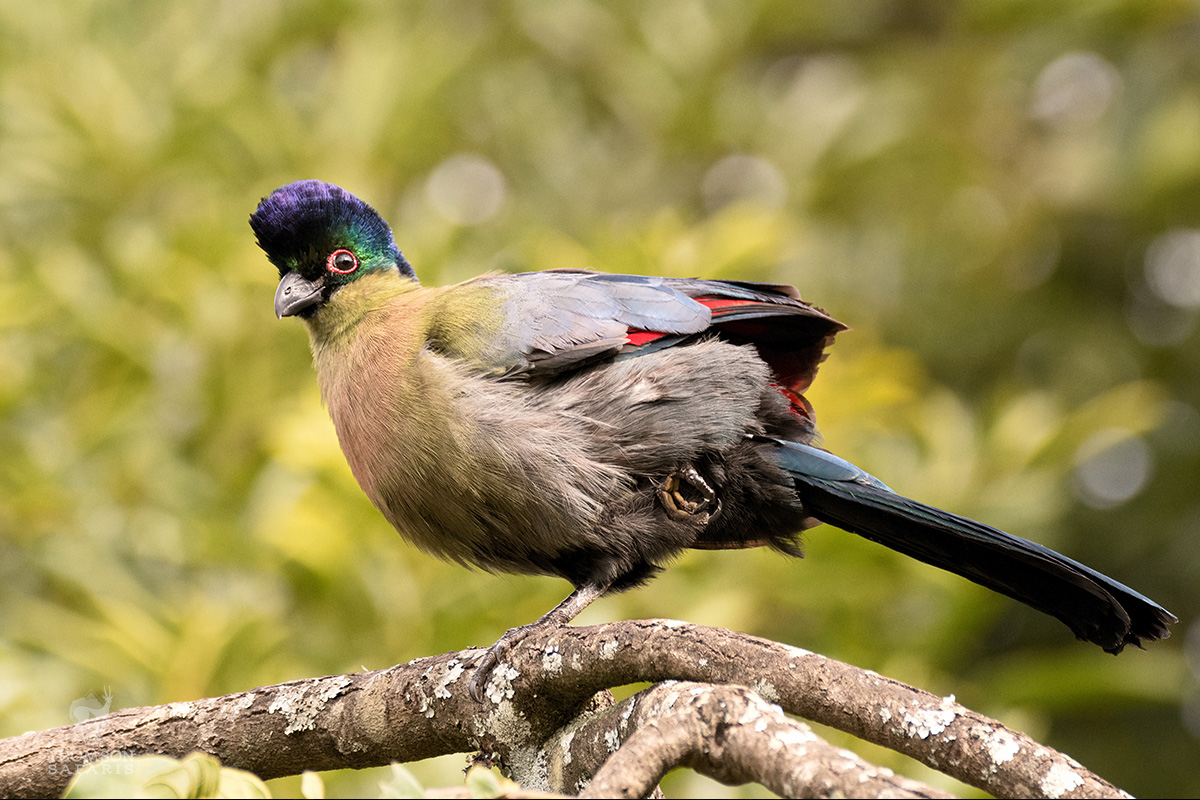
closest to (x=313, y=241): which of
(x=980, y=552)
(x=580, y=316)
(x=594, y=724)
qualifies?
(x=580, y=316)

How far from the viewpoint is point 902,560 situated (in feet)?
14.5

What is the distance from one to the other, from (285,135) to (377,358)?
2.80 metres

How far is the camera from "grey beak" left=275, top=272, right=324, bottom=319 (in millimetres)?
3129

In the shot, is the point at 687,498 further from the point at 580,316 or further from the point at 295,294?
the point at 295,294

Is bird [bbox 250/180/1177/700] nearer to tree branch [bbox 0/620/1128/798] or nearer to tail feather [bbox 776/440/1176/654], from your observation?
tail feather [bbox 776/440/1176/654]

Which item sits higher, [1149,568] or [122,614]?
[1149,568]

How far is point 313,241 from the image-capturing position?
127 inches

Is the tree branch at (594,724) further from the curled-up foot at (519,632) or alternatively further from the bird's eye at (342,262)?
the bird's eye at (342,262)

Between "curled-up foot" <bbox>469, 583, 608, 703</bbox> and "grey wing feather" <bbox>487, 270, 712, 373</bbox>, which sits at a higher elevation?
"grey wing feather" <bbox>487, 270, 712, 373</bbox>

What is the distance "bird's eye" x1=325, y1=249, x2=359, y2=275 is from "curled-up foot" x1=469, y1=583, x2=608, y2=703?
43.0 inches

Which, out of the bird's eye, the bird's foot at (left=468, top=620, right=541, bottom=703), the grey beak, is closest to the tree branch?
the bird's foot at (left=468, top=620, right=541, bottom=703)

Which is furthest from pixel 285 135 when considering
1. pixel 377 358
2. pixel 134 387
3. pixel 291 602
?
pixel 377 358

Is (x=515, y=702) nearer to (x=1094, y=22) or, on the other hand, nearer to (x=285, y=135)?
(x=285, y=135)

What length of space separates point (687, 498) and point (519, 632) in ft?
1.95
